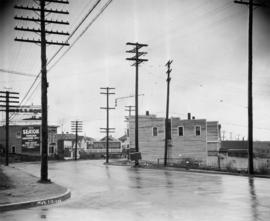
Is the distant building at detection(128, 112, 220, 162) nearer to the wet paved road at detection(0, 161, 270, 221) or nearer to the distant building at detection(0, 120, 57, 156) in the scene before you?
the distant building at detection(0, 120, 57, 156)

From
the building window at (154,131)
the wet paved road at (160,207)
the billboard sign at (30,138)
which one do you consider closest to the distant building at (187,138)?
the building window at (154,131)

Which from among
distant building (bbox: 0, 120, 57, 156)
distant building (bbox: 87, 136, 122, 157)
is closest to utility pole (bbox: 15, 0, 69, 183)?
distant building (bbox: 0, 120, 57, 156)

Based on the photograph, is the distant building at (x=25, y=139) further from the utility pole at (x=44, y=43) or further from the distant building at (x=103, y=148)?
the utility pole at (x=44, y=43)

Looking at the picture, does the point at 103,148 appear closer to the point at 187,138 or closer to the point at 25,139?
the point at 25,139

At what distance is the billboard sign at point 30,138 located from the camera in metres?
102

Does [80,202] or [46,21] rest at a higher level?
[46,21]

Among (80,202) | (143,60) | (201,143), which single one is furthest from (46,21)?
(201,143)

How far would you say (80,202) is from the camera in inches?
600

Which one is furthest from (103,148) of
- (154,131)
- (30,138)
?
(154,131)

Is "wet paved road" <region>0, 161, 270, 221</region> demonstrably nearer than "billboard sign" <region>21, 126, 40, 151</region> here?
Yes

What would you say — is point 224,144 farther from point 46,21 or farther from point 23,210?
point 23,210

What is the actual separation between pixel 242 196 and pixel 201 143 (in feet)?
170

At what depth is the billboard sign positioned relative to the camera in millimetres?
101688

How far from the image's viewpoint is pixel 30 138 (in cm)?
10244
